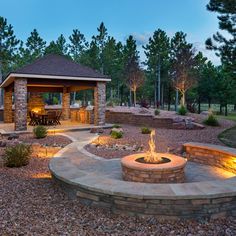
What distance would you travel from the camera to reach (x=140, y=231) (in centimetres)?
358

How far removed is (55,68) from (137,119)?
19.0 ft

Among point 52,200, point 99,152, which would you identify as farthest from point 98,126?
point 52,200

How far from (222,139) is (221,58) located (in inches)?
132

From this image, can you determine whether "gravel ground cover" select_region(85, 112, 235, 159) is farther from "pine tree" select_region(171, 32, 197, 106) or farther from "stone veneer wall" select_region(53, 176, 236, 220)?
"pine tree" select_region(171, 32, 197, 106)

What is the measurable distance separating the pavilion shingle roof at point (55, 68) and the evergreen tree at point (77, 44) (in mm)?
31135

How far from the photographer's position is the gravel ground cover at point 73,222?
3549 millimetres

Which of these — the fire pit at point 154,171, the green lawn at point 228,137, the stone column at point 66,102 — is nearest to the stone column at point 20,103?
the stone column at point 66,102

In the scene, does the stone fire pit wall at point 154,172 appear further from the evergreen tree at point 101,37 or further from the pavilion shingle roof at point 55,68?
the evergreen tree at point 101,37

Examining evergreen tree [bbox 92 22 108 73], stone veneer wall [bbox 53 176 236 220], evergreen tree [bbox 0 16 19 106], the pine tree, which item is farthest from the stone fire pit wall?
evergreen tree [bbox 92 22 108 73]

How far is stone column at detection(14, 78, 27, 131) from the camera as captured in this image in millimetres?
12852

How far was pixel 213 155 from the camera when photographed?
21.8 ft

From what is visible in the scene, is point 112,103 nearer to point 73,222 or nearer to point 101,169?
point 101,169

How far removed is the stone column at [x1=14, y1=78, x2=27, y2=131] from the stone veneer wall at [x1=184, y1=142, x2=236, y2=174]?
8821 mm

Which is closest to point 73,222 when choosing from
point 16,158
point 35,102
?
point 16,158
